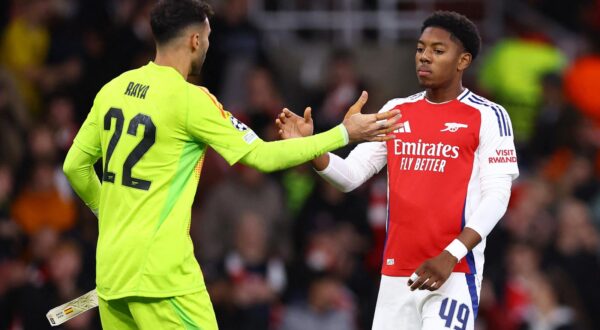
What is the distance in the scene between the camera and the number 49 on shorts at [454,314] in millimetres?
7004

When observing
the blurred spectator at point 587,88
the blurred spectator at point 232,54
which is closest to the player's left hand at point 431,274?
the blurred spectator at point 232,54

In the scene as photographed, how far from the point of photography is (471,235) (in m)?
6.93

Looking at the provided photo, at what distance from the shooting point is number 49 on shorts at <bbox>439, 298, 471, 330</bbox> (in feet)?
23.0

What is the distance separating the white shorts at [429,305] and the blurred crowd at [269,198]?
3.94 meters

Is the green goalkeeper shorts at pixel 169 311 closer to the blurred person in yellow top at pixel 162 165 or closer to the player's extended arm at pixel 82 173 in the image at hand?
the blurred person in yellow top at pixel 162 165

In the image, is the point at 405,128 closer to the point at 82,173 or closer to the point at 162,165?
the point at 162,165

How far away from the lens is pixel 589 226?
12.7 m

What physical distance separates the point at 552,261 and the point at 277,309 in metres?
2.74

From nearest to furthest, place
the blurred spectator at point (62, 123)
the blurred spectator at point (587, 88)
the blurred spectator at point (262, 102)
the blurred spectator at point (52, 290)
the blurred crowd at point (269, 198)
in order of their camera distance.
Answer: the blurred spectator at point (52, 290), the blurred crowd at point (269, 198), the blurred spectator at point (62, 123), the blurred spectator at point (262, 102), the blurred spectator at point (587, 88)

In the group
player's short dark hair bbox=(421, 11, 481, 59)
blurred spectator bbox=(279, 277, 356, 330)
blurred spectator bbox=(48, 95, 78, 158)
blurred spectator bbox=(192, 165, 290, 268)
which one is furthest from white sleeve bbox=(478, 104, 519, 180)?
blurred spectator bbox=(48, 95, 78, 158)

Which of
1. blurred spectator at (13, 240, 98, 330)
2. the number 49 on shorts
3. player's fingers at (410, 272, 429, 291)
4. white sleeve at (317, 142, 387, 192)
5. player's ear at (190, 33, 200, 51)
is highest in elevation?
player's ear at (190, 33, 200, 51)

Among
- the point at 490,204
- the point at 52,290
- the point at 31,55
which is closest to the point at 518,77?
the point at 31,55

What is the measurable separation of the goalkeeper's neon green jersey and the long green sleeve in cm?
6

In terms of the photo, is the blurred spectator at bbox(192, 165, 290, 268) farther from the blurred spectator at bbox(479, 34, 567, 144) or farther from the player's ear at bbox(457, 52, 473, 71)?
the player's ear at bbox(457, 52, 473, 71)
